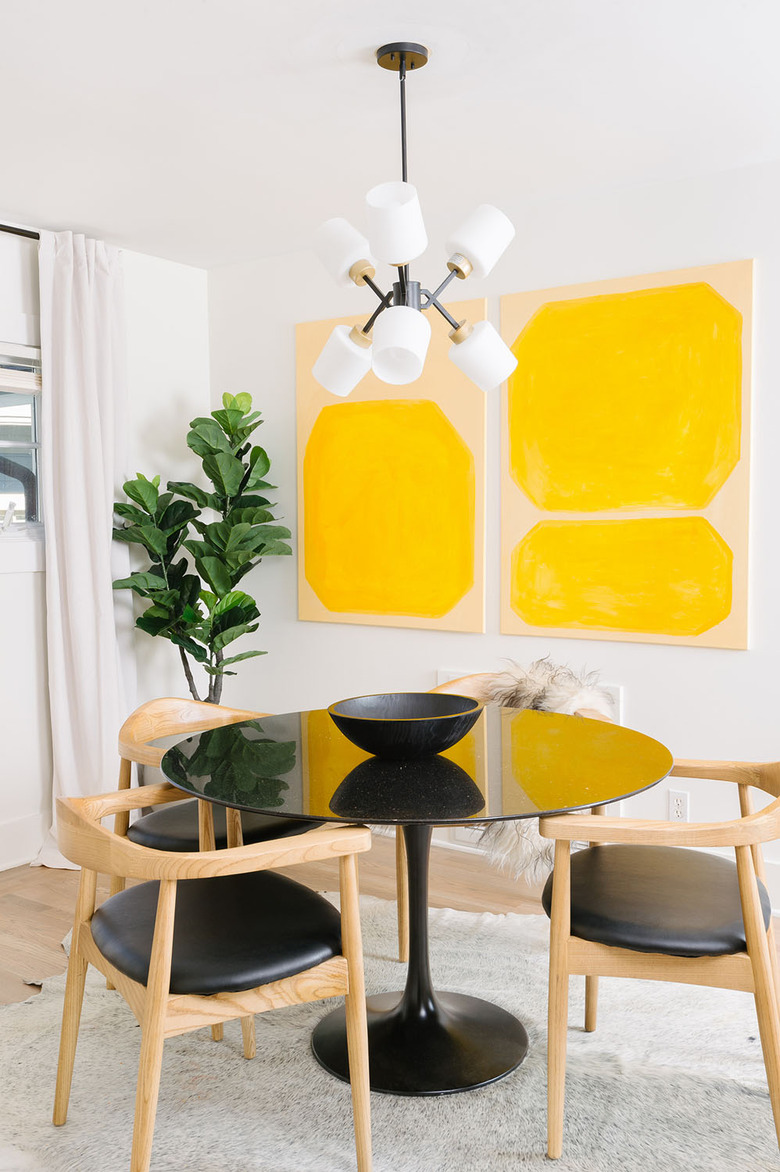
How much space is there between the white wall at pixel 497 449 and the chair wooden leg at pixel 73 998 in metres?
2.07

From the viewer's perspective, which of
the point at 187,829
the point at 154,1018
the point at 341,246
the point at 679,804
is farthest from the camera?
the point at 679,804

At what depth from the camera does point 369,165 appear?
3113mm

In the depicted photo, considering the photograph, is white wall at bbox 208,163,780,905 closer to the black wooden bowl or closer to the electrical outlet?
the electrical outlet

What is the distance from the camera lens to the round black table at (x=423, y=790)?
5.98 ft

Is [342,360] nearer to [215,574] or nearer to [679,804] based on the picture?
[215,574]

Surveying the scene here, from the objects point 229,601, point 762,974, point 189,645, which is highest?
point 229,601

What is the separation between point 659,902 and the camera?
1946mm

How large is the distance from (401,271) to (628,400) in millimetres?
1424

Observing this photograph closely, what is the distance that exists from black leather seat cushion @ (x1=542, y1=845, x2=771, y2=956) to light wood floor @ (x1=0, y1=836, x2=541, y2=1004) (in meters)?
1.16

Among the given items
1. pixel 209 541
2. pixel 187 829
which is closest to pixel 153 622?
pixel 209 541

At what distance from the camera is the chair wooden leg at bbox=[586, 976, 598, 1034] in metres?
2.40

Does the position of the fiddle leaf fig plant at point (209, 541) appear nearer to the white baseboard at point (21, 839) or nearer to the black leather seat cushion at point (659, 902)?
Answer: the white baseboard at point (21, 839)

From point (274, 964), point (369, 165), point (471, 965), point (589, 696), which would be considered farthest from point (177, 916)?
point (369, 165)

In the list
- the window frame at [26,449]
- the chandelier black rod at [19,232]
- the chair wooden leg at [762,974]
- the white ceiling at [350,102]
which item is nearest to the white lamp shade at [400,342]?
the white ceiling at [350,102]
